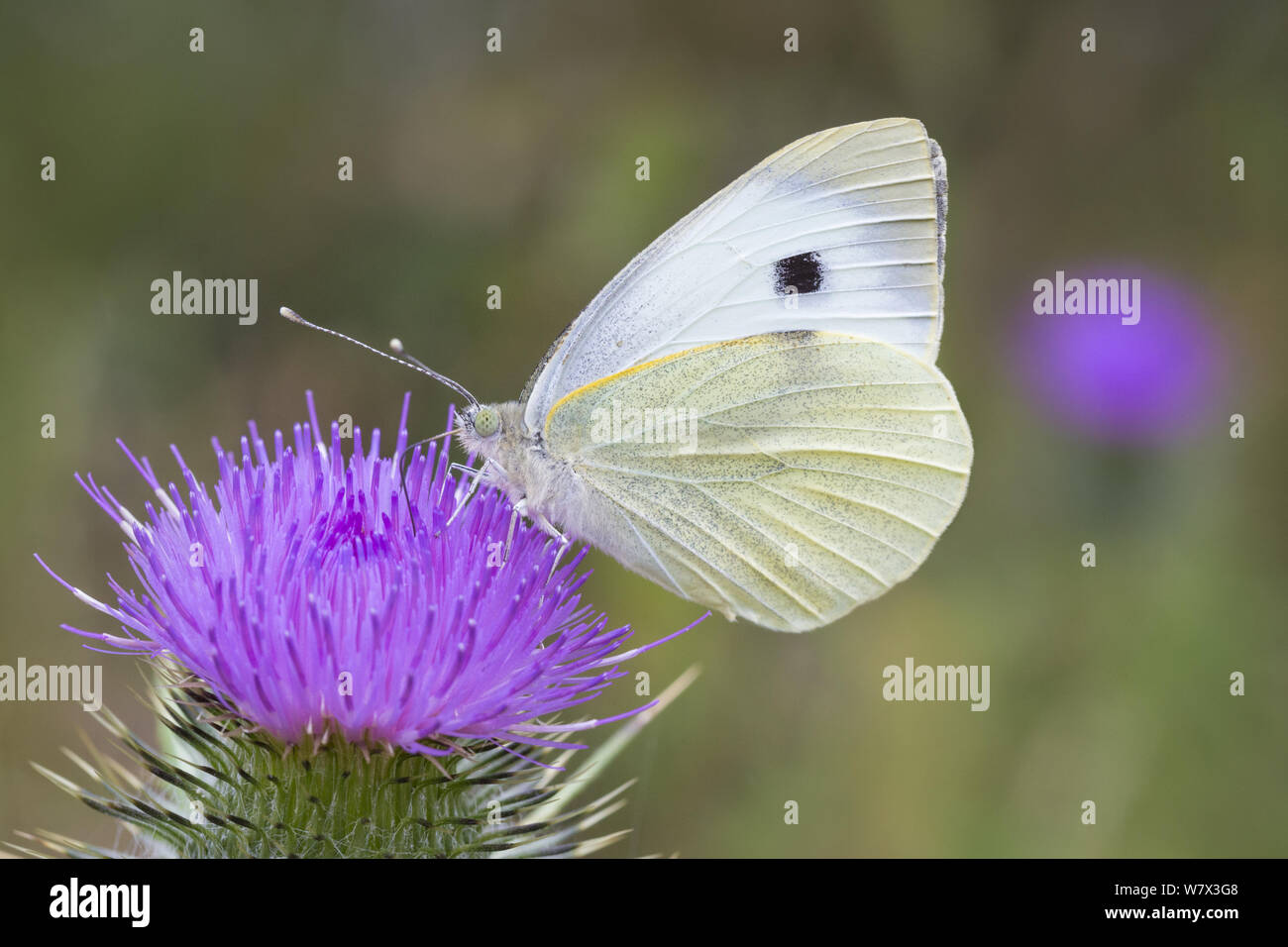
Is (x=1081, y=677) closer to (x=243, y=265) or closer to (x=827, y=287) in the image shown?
(x=827, y=287)

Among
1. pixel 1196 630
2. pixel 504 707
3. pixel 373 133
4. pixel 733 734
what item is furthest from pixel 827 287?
pixel 373 133

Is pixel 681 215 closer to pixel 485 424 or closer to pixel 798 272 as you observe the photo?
pixel 798 272

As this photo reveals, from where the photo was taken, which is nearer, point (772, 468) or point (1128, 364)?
point (772, 468)

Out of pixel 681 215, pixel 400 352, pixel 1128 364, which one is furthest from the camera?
pixel 1128 364

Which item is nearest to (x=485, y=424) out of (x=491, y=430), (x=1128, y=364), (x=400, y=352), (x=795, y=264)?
(x=491, y=430)

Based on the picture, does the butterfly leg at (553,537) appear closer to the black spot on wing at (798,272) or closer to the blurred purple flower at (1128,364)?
the black spot on wing at (798,272)

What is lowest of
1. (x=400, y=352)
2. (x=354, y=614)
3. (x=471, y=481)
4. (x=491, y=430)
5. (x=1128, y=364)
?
(x=354, y=614)
